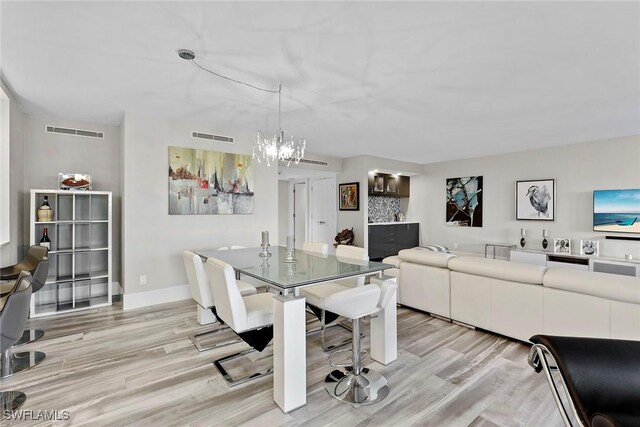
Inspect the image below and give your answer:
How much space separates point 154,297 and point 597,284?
4566mm

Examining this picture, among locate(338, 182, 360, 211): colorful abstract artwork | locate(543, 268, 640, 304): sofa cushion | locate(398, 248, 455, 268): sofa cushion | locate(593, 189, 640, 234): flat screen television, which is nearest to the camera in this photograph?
locate(543, 268, 640, 304): sofa cushion

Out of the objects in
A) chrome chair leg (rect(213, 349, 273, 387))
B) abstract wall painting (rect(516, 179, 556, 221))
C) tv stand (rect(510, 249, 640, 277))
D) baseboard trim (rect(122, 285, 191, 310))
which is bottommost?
chrome chair leg (rect(213, 349, 273, 387))

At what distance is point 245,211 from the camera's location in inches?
182

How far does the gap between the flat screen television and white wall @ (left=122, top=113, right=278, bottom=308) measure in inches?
238

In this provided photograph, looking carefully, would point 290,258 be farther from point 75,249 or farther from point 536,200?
point 536,200

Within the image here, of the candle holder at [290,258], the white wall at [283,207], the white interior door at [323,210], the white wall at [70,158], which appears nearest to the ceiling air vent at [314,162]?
the white interior door at [323,210]

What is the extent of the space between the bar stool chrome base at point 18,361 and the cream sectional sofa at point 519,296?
355 cm

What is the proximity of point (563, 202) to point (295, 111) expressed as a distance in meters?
5.21

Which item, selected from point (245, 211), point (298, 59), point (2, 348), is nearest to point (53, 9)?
point (298, 59)

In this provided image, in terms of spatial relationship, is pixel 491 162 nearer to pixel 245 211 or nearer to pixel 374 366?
pixel 245 211

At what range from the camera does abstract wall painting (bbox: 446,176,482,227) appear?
22.3ft

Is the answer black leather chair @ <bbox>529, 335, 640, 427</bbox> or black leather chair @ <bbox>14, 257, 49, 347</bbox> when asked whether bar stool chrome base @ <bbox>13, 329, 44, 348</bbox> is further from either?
black leather chair @ <bbox>529, 335, 640, 427</bbox>

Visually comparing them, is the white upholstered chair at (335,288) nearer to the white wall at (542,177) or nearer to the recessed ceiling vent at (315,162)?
the recessed ceiling vent at (315,162)

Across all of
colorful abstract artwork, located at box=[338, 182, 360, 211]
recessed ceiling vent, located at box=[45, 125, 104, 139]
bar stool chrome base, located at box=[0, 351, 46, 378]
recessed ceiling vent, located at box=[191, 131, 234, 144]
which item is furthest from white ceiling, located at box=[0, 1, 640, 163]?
colorful abstract artwork, located at box=[338, 182, 360, 211]
